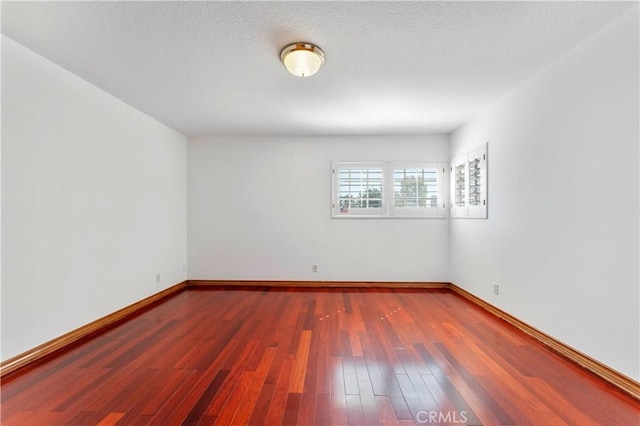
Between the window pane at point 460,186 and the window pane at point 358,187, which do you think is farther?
the window pane at point 358,187

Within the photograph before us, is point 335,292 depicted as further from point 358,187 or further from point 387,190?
point 387,190

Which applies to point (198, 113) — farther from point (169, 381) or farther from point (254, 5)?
point (169, 381)

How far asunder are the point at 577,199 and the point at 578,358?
48.5 inches

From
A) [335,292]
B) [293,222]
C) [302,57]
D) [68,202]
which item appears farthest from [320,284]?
[302,57]

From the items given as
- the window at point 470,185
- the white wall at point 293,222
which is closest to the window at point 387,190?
the white wall at point 293,222

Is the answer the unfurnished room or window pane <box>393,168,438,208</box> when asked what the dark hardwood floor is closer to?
the unfurnished room

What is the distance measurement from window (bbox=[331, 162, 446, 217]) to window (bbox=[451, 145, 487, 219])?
0.30m

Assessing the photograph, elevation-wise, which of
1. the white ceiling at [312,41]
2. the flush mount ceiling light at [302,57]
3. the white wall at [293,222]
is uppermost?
the white ceiling at [312,41]

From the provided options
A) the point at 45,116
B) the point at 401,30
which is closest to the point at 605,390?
the point at 401,30

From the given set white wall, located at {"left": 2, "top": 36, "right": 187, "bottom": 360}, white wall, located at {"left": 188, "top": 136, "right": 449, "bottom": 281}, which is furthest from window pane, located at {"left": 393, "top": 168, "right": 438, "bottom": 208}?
white wall, located at {"left": 2, "top": 36, "right": 187, "bottom": 360}

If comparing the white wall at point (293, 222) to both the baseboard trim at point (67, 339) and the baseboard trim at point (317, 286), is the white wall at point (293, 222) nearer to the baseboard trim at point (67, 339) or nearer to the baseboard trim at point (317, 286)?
the baseboard trim at point (317, 286)

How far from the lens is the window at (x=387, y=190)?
4.96 metres

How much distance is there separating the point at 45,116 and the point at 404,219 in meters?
4.56

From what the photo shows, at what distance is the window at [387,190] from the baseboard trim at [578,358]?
1923 millimetres
